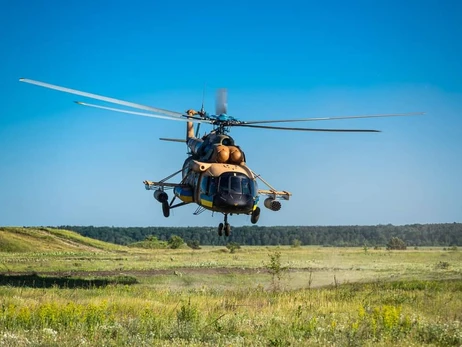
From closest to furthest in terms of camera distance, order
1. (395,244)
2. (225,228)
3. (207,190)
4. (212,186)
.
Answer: (212,186) < (207,190) < (225,228) < (395,244)

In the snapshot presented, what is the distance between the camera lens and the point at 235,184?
2508 centimetres

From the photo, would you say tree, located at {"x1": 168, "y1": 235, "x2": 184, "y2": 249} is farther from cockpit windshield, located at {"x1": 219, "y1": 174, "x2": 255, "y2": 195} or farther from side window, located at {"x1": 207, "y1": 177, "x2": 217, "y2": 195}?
cockpit windshield, located at {"x1": 219, "y1": 174, "x2": 255, "y2": 195}

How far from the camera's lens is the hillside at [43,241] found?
182 ft

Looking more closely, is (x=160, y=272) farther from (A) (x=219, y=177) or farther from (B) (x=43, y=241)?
(B) (x=43, y=241)

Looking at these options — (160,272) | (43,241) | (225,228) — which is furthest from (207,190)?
(43,241)

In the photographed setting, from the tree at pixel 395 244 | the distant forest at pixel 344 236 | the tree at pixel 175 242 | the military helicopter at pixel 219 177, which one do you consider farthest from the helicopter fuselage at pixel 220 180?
the distant forest at pixel 344 236

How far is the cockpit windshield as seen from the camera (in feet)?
82.0

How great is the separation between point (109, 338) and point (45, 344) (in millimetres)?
1293

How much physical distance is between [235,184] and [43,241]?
42630 mm

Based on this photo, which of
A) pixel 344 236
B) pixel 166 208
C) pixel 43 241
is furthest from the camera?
pixel 344 236

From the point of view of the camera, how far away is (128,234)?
182 meters

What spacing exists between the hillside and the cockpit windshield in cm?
3619

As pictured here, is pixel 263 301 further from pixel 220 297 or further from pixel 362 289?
pixel 362 289

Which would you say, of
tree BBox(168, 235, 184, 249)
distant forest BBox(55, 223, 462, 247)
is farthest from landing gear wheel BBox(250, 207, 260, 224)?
distant forest BBox(55, 223, 462, 247)
